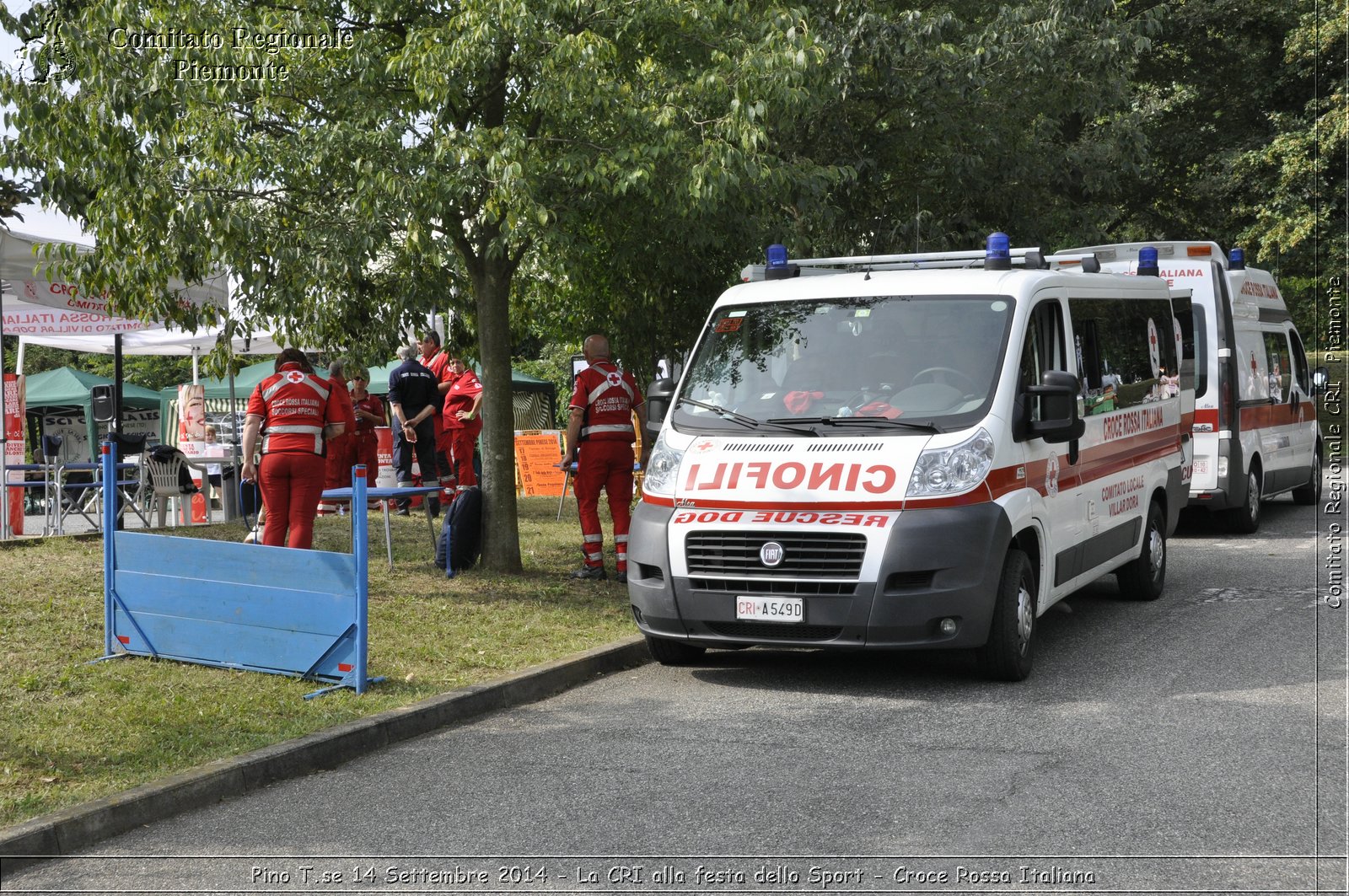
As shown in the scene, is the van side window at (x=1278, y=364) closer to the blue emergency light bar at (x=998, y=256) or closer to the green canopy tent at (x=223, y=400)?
the blue emergency light bar at (x=998, y=256)

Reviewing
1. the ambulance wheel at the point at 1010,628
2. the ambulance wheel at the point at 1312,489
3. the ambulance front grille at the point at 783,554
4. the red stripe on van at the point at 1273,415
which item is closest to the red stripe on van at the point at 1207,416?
the red stripe on van at the point at 1273,415

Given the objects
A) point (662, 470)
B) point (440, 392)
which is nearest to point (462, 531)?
point (662, 470)

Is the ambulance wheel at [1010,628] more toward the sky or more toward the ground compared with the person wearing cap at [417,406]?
more toward the ground

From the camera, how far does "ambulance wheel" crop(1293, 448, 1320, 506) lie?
682 inches

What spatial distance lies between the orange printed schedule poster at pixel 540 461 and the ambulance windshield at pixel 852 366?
12556mm

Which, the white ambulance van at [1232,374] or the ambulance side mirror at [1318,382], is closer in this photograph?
the white ambulance van at [1232,374]

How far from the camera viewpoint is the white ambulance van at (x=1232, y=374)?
13.6 meters

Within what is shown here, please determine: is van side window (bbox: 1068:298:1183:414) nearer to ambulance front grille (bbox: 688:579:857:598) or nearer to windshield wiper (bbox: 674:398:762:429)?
windshield wiper (bbox: 674:398:762:429)

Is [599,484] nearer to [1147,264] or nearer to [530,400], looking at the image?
[1147,264]

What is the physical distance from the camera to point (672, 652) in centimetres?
827

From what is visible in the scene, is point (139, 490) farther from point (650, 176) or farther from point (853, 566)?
point (853, 566)

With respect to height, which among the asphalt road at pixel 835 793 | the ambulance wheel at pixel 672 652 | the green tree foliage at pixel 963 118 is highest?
the green tree foliage at pixel 963 118

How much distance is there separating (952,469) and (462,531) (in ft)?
16.7

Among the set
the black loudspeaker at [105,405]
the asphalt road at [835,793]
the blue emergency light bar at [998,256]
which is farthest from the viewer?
the black loudspeaker at [105,405]
